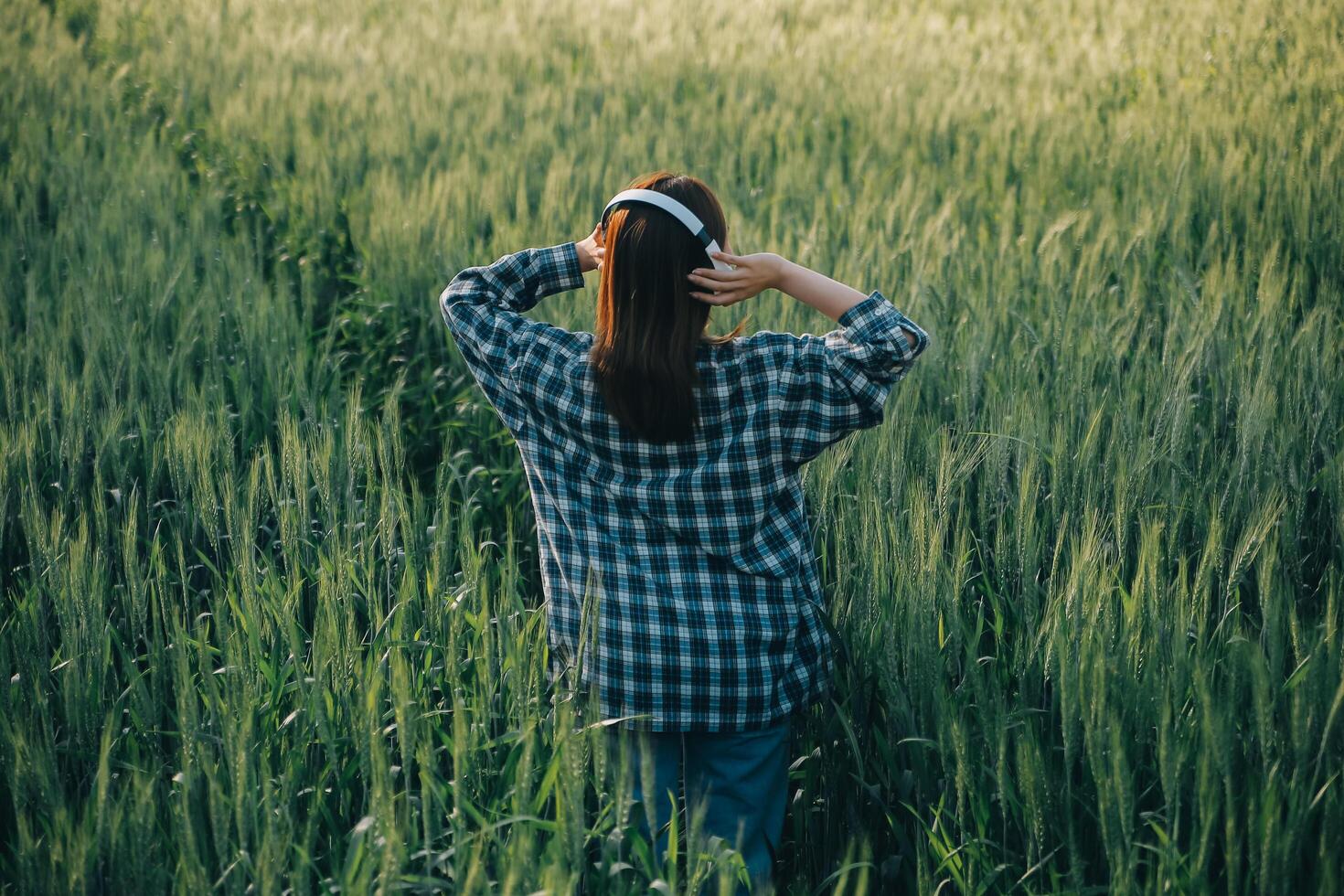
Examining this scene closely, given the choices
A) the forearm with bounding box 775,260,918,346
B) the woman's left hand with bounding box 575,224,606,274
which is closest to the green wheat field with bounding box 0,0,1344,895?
the forearm with bounding box 775,260,918,346

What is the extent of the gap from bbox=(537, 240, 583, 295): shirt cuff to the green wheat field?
0.50 meters

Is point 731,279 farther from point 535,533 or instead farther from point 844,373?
point 535,533

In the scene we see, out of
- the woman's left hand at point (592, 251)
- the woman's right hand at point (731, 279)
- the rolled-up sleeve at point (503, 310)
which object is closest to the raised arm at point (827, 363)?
the woman's right hand at point (731, 279)

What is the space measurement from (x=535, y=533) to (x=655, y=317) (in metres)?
1.20

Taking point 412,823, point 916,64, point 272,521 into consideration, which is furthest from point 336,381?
point 916,64

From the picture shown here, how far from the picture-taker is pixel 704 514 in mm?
1535

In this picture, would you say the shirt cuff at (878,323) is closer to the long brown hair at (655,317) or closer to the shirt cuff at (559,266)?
the long brown hair at (655,317)

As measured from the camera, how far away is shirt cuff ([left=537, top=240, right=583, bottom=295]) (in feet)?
5.87

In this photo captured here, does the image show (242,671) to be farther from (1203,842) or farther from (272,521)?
(1203,842)

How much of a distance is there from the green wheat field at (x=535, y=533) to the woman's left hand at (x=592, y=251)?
1.83 feet

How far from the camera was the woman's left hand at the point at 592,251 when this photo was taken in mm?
1674

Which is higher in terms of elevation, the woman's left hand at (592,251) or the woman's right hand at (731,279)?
the woman's left hand at (592,251)

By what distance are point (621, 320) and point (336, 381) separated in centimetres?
167

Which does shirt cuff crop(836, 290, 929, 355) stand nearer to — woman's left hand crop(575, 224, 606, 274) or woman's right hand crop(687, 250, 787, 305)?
woman's right hand crop(687, 250, 787, 305)
